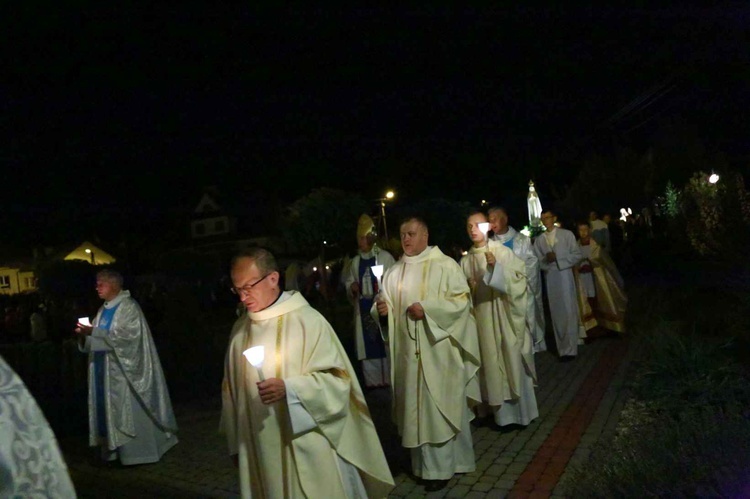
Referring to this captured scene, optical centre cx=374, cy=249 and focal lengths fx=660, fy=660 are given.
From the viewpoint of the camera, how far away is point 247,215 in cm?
5228

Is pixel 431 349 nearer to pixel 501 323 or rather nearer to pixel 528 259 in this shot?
pixel 501 323

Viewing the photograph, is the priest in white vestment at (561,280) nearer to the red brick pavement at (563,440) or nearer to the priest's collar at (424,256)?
the red brick pavement at (563,440)

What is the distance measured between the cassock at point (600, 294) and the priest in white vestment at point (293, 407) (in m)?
8.40

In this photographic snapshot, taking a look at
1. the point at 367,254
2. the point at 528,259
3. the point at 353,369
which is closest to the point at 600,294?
the point at 528,259

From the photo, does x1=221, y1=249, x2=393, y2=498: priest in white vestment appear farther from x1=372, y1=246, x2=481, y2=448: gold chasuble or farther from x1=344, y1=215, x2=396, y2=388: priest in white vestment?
x1=344, y1=215, x2=396, y2=388: priest in white vestment

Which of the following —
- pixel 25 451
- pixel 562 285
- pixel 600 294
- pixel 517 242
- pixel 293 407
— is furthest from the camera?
pixel 600 294

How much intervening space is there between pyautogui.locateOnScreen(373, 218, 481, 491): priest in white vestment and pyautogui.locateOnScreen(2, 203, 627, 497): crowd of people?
0.4 inches

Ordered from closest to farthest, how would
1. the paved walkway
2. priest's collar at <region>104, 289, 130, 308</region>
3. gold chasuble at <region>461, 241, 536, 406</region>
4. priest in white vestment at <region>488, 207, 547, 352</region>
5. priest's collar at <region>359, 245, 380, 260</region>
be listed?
the paved walkway → gold chasuble at <region>461, 241, 536, 406</region> → priest's collar at <region>104, 289, 130, 308</region> → priest in white vestment at <region>488, 207, 547, 352</region> → priest's collar at <region>359, 245, 380, 260</region>

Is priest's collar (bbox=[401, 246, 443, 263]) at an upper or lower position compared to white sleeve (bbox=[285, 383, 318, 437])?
upper

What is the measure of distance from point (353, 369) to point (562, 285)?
252 inches

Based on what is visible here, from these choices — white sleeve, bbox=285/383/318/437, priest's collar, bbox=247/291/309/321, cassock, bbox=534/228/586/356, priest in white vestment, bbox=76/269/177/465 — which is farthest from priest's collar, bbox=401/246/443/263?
cassock, bbox=534/228/586/356

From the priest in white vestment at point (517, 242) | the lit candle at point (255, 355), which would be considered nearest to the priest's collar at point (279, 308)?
the lit candle at point (255, 355)

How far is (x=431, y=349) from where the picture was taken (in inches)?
203

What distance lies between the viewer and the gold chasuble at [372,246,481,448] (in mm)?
5059
